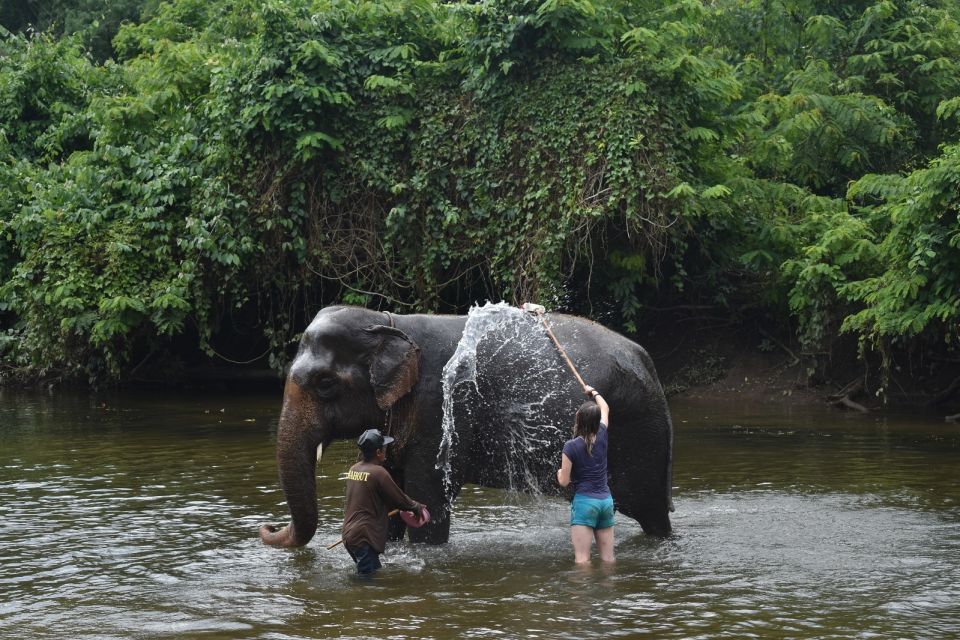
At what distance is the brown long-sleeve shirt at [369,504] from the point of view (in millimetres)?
7530

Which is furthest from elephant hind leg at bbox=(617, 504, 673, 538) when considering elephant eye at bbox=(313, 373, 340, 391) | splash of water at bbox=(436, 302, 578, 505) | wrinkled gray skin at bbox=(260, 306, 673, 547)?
elephant eye at bbox=(313, 373, 340, 391)

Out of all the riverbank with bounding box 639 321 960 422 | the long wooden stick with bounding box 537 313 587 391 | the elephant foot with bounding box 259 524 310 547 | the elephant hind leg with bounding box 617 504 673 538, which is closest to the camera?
the elephant foot with bounding box 259 524 310 547

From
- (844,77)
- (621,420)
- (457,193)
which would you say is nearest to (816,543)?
(621,420)

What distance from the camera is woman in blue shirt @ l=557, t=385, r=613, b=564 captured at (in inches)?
302

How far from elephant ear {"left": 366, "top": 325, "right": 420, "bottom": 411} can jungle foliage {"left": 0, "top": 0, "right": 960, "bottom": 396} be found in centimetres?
875

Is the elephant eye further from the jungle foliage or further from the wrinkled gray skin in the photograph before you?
the jungle foliage

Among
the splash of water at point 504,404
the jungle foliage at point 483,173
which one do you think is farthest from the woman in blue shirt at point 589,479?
the jungle foliage at point 483,173

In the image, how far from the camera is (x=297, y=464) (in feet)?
26.2

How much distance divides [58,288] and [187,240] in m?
2.09

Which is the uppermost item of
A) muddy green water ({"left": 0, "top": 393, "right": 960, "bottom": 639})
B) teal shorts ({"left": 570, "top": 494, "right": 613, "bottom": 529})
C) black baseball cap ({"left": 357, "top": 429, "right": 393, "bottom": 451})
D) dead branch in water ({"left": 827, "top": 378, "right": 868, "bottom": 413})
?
black baseball cap ({"left": 357, "top": 429, "right": 393, "bottom": 451})

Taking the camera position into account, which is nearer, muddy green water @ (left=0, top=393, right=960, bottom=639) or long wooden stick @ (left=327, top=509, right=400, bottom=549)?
muddy green water @ (left=0, top=393, right=960, bottom=639)

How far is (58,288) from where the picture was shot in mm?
18125

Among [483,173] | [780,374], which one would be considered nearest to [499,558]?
[483,173]

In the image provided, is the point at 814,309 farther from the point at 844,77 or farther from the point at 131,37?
the point at 131,37
